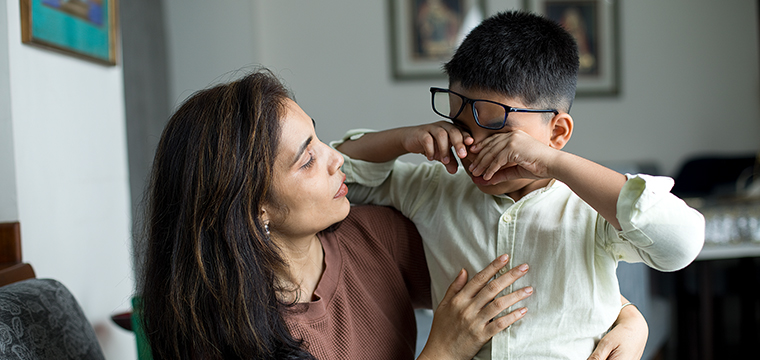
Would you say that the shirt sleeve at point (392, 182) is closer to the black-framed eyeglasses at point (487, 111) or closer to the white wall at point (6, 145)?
the black-framed eyeglasses at point (487, 111)

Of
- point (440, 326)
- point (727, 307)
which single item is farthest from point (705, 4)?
point (440, 326)

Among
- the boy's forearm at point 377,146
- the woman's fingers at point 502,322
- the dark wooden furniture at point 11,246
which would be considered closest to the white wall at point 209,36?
the dark wooden furniture at point 11,246

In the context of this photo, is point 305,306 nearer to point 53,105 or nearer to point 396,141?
point 396,141

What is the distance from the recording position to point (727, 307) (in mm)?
3127

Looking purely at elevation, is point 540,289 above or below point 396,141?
below

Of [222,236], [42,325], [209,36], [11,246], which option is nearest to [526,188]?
[222,236]

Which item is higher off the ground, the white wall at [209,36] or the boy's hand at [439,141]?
the white wall at [209,36]

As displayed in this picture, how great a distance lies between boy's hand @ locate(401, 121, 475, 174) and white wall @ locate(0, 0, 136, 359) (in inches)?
38.9

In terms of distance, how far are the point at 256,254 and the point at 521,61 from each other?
606 mm

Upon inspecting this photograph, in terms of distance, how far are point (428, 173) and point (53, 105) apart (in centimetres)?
106

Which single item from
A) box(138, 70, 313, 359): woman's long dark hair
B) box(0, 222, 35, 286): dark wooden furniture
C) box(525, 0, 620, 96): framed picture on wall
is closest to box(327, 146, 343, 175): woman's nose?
box(138, 70, 313, 359): woman's long dark hair

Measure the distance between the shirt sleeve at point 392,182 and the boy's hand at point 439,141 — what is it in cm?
12

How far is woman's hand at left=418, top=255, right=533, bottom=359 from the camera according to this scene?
0.99 m

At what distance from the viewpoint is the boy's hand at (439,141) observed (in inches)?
39.6
